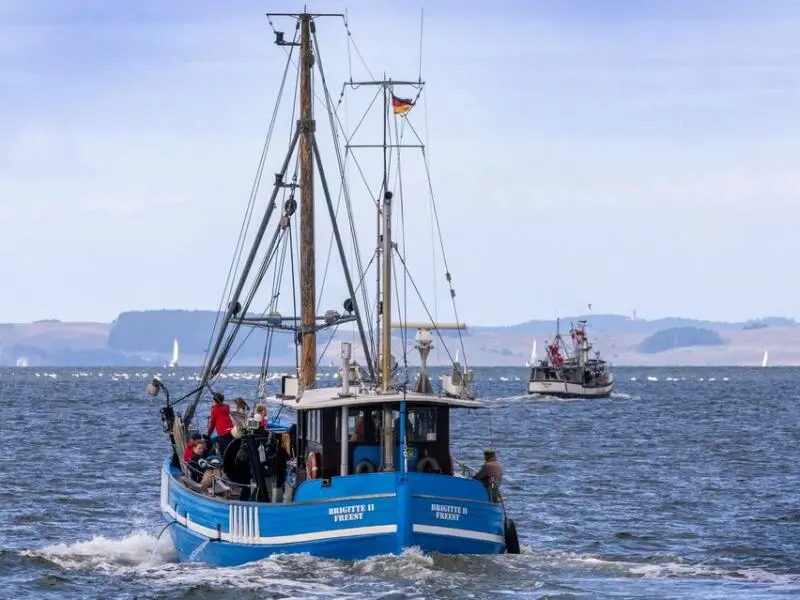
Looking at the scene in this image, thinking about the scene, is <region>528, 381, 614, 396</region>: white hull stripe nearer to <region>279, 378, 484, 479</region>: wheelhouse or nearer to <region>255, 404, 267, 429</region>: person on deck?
<region>255, 404, 267, 429</region>: person on deck

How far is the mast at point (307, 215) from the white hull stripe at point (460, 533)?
311 inches

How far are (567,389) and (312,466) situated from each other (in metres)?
133

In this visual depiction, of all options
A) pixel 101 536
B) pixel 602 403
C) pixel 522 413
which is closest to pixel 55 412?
pixel 522 413

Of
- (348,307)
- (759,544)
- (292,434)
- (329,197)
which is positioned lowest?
(759,544)

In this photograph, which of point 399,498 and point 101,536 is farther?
point 101,536

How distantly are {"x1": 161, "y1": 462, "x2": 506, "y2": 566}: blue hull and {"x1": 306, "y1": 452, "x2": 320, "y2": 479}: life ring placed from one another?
54cm

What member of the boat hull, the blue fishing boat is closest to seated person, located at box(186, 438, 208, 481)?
the blue fishing boat

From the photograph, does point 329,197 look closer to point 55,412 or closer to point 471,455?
point 471,455

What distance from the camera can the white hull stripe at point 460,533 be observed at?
102 feet

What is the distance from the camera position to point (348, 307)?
42.5 m

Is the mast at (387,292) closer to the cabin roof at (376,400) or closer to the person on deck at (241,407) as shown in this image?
the cabin roof at (376,400)

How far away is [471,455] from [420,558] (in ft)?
136

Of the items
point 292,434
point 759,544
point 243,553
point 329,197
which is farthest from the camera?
point 329,197

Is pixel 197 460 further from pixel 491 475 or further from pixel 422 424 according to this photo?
pixel 491 475
